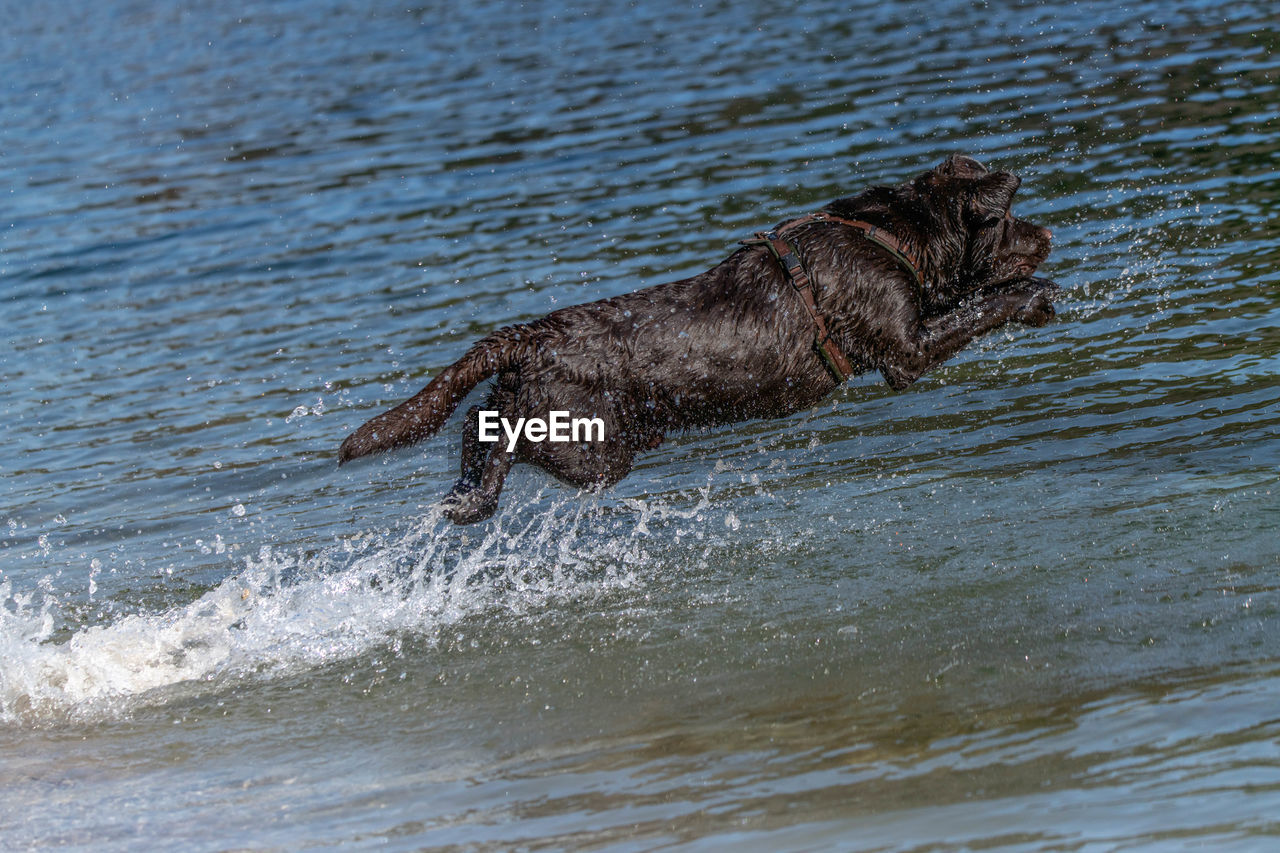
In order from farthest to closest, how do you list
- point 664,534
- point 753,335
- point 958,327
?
point 664,534
point 958,327
point 753,335

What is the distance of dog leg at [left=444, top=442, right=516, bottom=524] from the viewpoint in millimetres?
5875

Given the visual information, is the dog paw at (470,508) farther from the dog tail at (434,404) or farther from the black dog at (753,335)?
the dog tail at (434,404)

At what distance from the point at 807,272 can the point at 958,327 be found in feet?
2.32

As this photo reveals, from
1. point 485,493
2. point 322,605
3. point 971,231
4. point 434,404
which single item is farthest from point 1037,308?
point 322,605

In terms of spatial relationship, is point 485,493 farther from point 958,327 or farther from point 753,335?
point 958,327

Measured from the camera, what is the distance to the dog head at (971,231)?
20.3 ft

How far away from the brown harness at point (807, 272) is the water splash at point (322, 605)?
1.08m

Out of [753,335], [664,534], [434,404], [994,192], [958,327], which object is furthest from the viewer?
[664,534]

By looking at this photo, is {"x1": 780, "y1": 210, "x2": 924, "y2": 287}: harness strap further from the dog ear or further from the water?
the water

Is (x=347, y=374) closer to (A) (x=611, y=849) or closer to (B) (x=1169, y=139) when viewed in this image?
(A) (x=611, y=849)

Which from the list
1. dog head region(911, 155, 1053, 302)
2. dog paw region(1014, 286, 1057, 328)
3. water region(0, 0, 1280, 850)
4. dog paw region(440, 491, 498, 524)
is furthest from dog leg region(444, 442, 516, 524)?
dog paw region(1014, 286, 1057, 328)

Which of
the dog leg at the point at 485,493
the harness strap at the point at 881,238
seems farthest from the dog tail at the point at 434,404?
the harness strap at the point at 881,238

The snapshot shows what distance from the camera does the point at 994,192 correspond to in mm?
6172

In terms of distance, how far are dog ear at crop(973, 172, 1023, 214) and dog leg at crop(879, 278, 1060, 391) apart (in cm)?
38
